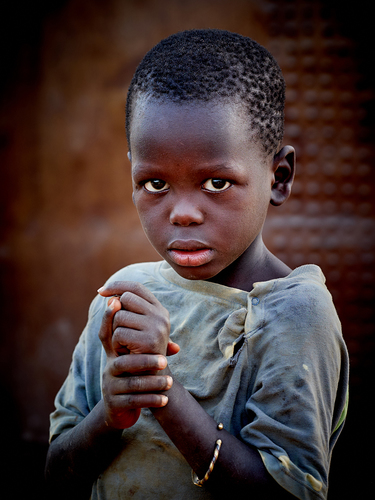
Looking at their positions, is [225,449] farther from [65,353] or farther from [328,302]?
[65,353]

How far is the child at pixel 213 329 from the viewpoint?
106 centimetres

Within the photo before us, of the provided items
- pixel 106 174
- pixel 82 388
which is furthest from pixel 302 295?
pixel 106 174

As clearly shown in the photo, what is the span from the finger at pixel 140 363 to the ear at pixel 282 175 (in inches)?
23.3

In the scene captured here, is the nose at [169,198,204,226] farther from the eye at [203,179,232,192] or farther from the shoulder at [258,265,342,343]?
the shoulder at [258,265,342,343]

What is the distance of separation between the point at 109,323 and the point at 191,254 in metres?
0.28

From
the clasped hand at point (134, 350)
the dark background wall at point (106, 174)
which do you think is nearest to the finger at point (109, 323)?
the clasped hand at point (134, 350)

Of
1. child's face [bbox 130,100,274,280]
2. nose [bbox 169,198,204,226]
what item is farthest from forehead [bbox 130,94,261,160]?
nose [bbox 169,198,204,226]

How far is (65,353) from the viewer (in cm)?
286

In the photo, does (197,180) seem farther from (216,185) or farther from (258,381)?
(258,381)

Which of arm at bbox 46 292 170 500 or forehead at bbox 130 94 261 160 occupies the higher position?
forehead at bbox 130 94 261 160

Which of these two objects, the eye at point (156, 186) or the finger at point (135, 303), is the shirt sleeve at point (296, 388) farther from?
the eye at point (156, 186)

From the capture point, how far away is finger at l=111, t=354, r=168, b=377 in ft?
3.23

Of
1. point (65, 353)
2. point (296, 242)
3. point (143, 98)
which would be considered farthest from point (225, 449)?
point (65, 353)

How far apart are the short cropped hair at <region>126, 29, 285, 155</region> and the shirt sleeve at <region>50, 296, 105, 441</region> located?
73cm
